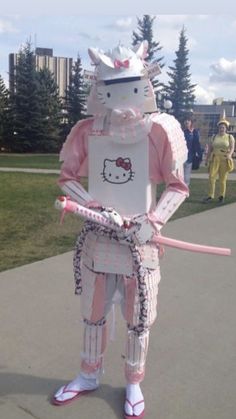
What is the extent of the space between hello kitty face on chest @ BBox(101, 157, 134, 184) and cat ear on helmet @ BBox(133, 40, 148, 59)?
0.55 metres

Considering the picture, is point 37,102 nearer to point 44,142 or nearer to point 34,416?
point 44,142

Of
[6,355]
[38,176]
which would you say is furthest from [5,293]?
[38,176]

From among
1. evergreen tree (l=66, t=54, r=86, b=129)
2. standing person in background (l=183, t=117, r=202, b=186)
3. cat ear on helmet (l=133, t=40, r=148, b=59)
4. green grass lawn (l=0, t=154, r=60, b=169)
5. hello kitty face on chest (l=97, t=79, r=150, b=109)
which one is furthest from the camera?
evergreen tree (l=66, t=54, r=86, b=129)

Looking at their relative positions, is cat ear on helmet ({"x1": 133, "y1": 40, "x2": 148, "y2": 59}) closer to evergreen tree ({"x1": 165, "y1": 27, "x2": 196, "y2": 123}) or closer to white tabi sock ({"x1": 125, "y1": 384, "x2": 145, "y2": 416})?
white tabi sock ({"x1": 125, "y1": 384, "x2": 145, "y2": 416})

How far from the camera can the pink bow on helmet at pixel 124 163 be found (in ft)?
7.75

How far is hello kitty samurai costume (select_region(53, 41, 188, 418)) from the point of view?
91.3 inches

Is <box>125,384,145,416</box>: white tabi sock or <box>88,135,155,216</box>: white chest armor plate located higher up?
<box>88,135,155,216</box>: white chest armor plate

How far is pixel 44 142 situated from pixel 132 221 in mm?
27224

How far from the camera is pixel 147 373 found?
9.18 feet

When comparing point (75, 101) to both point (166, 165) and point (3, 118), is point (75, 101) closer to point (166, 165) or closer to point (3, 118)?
point (3, 118)

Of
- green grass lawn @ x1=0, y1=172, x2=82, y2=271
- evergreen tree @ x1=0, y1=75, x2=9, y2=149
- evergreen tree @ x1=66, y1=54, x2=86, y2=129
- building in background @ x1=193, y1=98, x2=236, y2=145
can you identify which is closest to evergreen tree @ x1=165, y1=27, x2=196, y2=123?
building in background @ x1=193, y1=98, x2=236, y2=145

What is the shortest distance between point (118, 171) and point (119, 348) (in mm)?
1299

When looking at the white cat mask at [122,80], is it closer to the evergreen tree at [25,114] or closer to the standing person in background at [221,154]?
the standing person in background at [221,154]

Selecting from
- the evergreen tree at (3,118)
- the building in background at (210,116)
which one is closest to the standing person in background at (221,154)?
the evergreen tree at (3,118)
